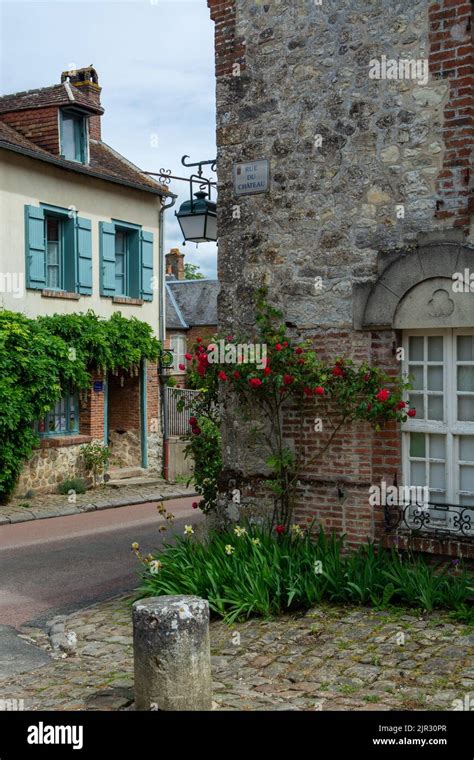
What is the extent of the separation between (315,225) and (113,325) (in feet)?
34.8

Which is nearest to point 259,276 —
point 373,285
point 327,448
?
point 373,285

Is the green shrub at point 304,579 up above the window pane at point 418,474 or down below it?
below

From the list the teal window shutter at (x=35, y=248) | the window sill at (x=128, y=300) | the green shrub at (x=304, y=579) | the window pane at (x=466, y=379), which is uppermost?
the teal window shutter at (x=35, y=248)

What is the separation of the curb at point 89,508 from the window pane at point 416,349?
352 inches

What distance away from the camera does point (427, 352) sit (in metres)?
7.58

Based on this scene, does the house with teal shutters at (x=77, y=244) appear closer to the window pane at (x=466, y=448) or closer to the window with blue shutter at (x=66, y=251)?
the window with blue shutter at (x=66, y=251)

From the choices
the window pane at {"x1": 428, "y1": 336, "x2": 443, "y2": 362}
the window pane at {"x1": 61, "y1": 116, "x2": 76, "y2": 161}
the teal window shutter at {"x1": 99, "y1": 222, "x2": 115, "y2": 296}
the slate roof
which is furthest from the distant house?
the window pane at {"x1": 428, "y1": 336, "x2": 443, "y2": 362}

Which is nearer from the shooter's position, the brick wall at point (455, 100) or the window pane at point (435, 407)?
the brick wall at point (455, 100)

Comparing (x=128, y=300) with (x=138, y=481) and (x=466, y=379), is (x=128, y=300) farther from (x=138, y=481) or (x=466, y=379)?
(x=466, y=379)

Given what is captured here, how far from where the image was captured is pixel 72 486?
56.1ft

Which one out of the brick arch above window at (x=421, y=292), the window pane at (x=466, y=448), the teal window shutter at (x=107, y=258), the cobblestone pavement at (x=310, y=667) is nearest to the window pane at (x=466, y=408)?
the window pane at (x=466, y=448)

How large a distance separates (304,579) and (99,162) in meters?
14.0

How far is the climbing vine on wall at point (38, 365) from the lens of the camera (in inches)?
604
